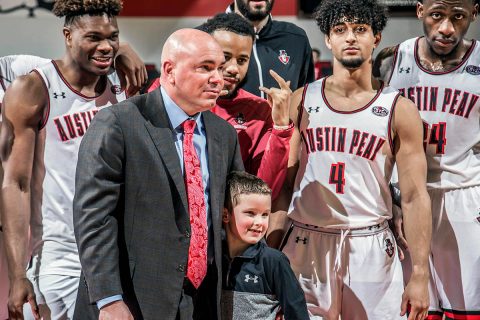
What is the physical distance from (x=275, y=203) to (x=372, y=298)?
0.63 meters

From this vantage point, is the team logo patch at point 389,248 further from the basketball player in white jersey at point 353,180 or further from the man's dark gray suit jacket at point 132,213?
the man's dark gray suit jacket at point 132,213

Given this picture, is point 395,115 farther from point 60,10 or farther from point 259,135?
point 60,10

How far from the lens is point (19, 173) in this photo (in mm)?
3287

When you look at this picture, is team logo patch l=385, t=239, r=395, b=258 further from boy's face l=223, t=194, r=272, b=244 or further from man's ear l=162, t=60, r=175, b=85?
man's ear l=162, t=60, r=175, b=85

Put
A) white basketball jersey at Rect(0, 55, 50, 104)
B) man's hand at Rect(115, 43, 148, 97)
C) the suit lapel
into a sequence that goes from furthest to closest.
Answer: white basketball jersey at Rect(0, 55, 50, 104) → man's hand at Rect(115, 43, 148, 97) → the suit lapel

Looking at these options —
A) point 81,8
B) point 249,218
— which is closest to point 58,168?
point 81,8

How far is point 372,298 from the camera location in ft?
11.5

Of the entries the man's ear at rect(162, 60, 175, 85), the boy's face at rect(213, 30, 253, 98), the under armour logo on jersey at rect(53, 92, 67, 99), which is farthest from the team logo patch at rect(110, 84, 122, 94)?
the man's ear at rect(162, 60, 175, 85)

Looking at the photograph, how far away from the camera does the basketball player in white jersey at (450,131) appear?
3943mm

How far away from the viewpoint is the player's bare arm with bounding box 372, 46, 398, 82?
4.09 meters

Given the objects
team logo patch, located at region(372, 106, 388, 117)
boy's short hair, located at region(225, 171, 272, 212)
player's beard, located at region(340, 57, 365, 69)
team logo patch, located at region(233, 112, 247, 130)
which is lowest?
boy's short hair, located at region(225, 171, 272, 212)

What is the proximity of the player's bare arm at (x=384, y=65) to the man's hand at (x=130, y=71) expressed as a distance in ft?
4.32

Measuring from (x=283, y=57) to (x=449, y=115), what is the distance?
1.03m

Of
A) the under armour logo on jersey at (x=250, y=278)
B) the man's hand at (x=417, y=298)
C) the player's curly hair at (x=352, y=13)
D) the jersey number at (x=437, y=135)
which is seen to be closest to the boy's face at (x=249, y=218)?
the under armour logo on jersey at (x=250, y=278)
